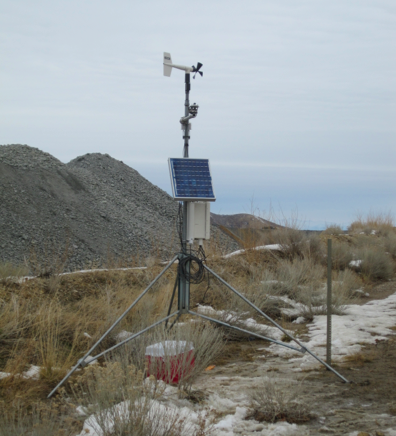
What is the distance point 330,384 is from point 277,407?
0.92 m

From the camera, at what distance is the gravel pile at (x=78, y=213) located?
11719mm

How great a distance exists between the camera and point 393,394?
3.62m

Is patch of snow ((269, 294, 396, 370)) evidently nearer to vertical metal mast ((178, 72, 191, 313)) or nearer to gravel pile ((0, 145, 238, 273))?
vertical metal mast ((178, 72, 191, 313))

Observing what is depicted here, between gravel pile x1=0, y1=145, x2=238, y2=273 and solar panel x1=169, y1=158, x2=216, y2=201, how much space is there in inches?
229

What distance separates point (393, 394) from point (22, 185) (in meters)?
13.6

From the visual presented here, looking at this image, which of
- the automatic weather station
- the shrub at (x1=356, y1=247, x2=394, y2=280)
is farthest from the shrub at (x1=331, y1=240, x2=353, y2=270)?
the automatic weather station

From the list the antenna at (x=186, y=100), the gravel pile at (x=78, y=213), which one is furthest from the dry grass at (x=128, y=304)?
the gravel pile at (x=78, y=213)

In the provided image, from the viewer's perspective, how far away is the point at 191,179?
4289 mm

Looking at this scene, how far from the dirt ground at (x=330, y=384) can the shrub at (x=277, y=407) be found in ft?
0.27

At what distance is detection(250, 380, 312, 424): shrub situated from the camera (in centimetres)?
313

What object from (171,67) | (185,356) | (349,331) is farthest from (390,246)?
(185,356)

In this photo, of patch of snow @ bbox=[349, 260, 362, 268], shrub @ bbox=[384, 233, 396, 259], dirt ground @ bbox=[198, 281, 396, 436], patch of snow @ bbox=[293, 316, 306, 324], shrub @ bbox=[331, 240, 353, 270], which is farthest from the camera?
shrub @ bbox=[384, 233, 396, 259]

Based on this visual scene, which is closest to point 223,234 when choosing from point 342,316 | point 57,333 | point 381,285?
point 381,285

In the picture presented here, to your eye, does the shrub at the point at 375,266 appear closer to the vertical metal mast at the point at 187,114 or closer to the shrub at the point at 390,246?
the shrub at the point at 390,246
